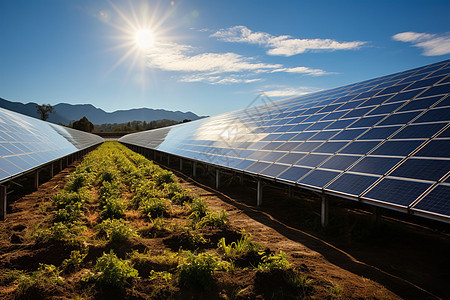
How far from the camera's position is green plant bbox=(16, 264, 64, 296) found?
5592mm

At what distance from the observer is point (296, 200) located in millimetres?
14344

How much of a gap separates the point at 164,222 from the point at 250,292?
5.77 m

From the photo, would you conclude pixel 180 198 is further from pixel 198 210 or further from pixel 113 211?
pixel 113 211

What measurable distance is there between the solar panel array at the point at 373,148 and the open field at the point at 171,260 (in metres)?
2.13

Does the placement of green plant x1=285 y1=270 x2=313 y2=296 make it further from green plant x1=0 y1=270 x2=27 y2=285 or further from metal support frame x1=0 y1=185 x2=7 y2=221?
metal support frame x1=0 y1=185 x2=7 y2=221

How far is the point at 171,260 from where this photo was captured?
7227 mm

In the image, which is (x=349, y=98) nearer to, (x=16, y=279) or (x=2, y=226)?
(x=16, y=279)

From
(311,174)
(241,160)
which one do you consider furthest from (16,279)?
(241,160)

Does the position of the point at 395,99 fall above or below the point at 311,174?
above

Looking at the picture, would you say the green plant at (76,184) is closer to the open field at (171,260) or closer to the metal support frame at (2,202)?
the open field at (171,260)

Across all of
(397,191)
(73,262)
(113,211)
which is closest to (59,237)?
(73,262)

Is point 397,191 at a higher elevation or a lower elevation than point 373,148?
lower

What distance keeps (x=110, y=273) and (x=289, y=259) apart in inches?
185

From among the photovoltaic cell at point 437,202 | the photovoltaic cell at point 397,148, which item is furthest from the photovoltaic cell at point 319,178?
the photovoltaic cell at point 437,202
